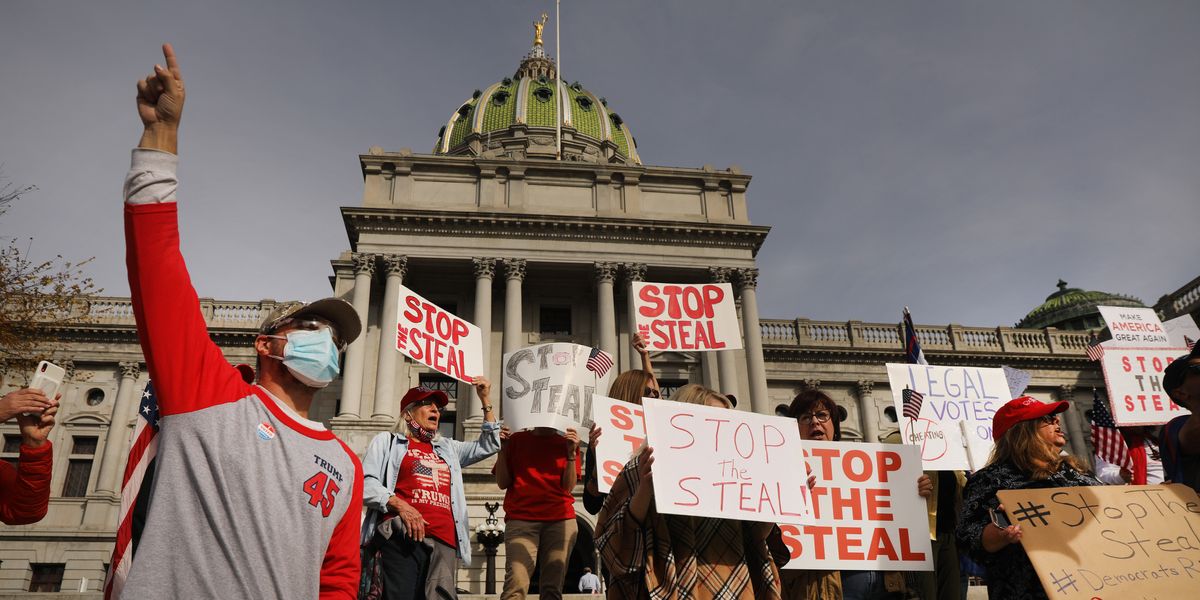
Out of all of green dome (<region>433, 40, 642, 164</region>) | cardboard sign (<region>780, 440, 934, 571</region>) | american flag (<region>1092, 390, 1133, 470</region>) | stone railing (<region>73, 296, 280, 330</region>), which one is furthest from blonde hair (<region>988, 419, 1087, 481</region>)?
green dome (<region>433, 40, 642, 164</region>)

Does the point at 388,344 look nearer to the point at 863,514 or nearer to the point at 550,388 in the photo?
the point at 550,388

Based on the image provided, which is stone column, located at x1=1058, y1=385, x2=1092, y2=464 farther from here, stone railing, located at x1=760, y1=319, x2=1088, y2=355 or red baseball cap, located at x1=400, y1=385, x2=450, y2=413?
red baseball cap, located at x1=400, y1=385, x2=450, y2=413

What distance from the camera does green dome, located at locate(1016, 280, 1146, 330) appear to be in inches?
2032

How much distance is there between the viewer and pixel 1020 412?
4340 mm

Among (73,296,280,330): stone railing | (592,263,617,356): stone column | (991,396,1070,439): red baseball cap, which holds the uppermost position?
(73,296,280,330): stone railing

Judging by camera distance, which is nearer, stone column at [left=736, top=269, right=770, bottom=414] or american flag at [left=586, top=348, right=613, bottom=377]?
american flag at [left=586, top=348, right=613, bottom=377]

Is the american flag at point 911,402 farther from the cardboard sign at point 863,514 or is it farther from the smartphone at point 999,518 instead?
the smartphone at point 999,518

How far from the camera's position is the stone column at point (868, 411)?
115ft

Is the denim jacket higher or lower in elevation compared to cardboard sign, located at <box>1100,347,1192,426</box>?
lower

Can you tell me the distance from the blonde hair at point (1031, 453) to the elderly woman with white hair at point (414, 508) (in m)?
3.84

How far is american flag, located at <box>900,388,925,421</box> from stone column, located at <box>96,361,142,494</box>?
32.6 m

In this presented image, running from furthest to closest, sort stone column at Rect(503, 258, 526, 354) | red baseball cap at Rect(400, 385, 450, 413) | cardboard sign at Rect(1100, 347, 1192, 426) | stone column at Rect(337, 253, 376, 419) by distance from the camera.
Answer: stone column at Rect(503, 258, 526, 354) < stone column at Rect(337, 253, 376, 419) < cardboard sign at Rect(1100, 347, 1192, 426) < red baseball cap at Rect(400, 385, 450, 413)

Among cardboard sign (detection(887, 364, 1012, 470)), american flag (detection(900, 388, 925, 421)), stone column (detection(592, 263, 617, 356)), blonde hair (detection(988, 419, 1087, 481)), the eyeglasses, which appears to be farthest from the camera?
stone column (detection(592, 263, 617, 356))

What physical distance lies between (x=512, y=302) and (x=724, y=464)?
2505 cm
